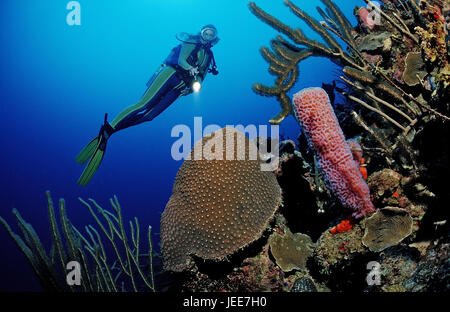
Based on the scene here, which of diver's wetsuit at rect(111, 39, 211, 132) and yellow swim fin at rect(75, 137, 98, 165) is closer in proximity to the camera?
yellow swim fin at rect(75, 137, 98, 165)

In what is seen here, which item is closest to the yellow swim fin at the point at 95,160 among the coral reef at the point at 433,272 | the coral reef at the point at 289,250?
the coral reef at the point at 289,250

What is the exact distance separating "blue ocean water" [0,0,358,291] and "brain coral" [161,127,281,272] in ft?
134

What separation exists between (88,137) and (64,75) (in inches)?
651

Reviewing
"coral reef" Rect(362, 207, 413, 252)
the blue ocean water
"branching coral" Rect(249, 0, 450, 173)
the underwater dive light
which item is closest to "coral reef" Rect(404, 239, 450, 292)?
"coral reef" Rect(362, 207, 413, 252)

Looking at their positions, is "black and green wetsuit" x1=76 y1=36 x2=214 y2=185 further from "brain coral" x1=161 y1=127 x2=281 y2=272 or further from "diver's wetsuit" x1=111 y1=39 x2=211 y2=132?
"brain coral" x1=161 y1=127 x2=281 y2=272

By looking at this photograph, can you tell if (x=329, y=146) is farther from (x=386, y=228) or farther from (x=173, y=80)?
(x=173, y=80)

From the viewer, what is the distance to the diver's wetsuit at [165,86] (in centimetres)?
700

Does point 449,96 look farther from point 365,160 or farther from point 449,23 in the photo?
point 365,160

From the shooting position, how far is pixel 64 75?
2189 inches

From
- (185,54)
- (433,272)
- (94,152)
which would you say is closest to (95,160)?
(94,152)

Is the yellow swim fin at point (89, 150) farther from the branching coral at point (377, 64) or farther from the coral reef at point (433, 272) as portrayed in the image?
the coral reef at point (433, 272)

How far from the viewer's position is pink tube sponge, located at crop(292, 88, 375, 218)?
7.34 ft

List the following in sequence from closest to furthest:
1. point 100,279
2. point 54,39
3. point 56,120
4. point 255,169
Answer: point 255,169
point 100,279
point 54,39
point 56,120

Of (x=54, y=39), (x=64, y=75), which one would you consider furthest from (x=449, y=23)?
(x=64, y=75)
